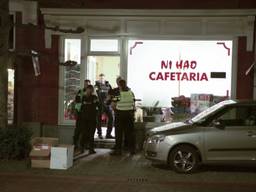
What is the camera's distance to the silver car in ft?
37.1

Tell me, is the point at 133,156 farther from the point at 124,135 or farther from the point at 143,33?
the point at 143,33

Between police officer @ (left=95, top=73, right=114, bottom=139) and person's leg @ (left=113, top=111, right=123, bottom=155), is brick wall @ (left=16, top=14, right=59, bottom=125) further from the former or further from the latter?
person's leg @ (left=113, top=111, right=123, bottom=155)

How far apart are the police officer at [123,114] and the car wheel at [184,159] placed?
109 inches

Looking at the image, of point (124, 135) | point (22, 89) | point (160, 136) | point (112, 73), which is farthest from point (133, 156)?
point (22, 89)

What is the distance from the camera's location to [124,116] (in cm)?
1400

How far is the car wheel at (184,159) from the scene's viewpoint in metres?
11.5

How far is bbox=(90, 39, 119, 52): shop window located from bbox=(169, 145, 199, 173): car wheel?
17.9 ft

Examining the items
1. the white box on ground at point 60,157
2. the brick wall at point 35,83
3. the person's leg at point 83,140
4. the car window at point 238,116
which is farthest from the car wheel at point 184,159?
the brick wall at point 35,83

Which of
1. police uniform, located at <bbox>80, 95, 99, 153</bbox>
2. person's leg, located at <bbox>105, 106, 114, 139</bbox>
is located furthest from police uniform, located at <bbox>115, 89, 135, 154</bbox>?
person's leg, located at <bbox>105, 106, 114, 139</bbox>

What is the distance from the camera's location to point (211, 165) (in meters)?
12.2

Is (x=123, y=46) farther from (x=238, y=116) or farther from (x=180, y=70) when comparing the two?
(x=238, y=116)

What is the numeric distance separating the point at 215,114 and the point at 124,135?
369cm

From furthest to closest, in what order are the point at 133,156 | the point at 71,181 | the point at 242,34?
the point at 242,34 < the point at 133,156 < the point at 71,181

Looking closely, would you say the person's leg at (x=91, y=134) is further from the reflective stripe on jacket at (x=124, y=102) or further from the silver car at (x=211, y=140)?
the silver car at (x=211, y=140)
